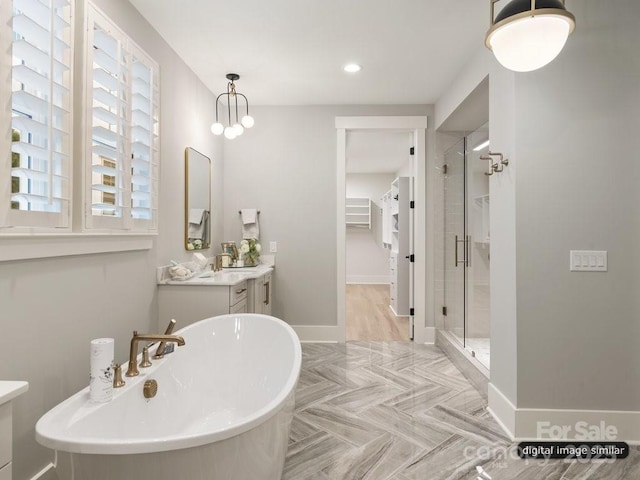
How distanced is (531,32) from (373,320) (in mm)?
4181

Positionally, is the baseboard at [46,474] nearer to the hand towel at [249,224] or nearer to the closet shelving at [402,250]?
the hand towel at [249,224]

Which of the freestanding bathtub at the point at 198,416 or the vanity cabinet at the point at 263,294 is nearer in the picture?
the freestanding bathtub at the point at 198,416

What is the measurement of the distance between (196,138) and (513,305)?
9.58 ft

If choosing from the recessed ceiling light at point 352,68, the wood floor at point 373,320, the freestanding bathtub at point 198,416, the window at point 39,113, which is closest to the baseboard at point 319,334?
the wood floor at point 373,320

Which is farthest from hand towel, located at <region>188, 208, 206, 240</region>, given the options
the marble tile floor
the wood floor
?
the wood floor

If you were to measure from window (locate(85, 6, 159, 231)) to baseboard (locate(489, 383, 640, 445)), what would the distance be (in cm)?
262

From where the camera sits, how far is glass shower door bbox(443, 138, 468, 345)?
374cm

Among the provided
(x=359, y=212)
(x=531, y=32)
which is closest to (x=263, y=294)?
(x=531, y=32)

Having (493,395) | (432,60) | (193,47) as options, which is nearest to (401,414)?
(493,395)

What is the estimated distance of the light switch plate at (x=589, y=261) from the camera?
2127mm

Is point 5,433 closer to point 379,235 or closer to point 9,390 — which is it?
point 9,390

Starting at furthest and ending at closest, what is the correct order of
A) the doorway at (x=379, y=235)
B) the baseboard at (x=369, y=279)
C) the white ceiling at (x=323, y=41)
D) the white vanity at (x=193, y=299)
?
the baseboard at (x=369, y=279) → the doorway at (x=379, y=235) → the white vanity at (x=193, y=299) → the white ceiling at (x=323, y=41)

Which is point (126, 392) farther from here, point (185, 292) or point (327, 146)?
point (327, 146)

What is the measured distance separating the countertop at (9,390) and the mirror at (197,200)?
7.28ft
